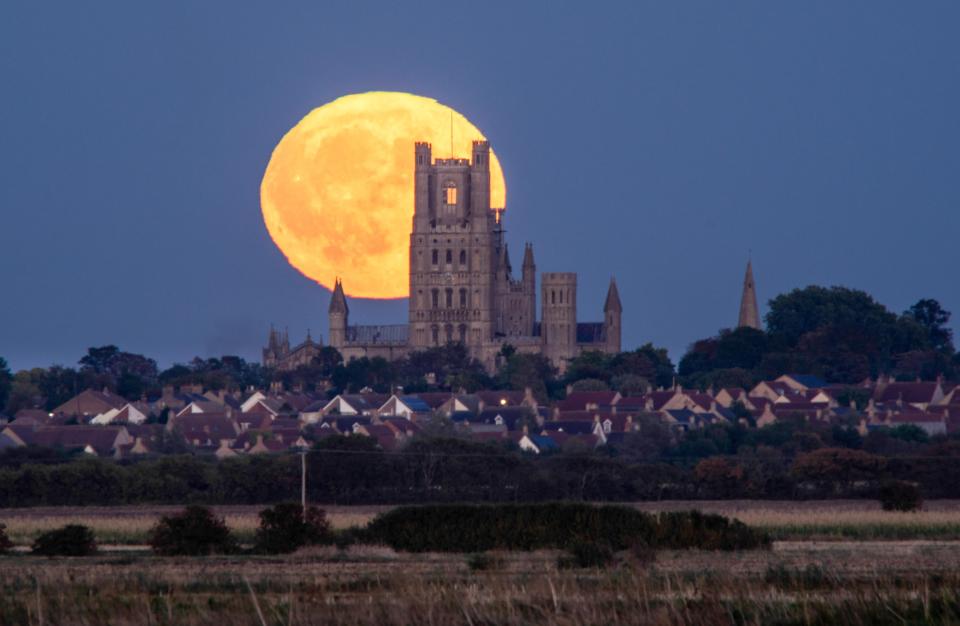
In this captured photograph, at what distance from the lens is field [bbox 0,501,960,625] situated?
2383 centimetres

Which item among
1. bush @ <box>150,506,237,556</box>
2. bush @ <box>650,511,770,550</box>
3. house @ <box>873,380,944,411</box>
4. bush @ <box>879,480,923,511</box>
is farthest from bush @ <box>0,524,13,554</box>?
house @ <box>873,380,944,411</box>

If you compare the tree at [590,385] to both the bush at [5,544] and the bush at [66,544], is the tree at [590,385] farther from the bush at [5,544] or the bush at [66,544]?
the bush at [66,544]

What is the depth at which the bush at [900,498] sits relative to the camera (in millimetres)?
59969

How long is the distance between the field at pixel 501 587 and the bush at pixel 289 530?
86 cm

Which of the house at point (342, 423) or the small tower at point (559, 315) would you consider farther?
the small tower at point (559, 315)

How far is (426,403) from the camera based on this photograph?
141 m

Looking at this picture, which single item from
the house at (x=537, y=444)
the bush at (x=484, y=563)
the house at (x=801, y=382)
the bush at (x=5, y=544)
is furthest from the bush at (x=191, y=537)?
the house at (x=801, y=382)

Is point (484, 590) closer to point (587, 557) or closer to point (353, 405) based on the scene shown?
point (587, 557)

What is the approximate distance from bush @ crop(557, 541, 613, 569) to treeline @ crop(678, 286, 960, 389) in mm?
118780

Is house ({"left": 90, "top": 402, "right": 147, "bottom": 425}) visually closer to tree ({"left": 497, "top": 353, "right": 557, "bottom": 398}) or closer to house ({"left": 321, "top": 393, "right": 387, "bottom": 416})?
house ({"left": 321, "top": 393, "right": 387, "bottom": 416})

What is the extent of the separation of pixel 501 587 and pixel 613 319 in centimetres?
16875

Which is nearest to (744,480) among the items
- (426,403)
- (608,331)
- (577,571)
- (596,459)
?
(596,459)

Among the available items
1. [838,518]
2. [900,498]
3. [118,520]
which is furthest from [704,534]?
[118,520]

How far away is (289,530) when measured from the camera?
43.9 meters
